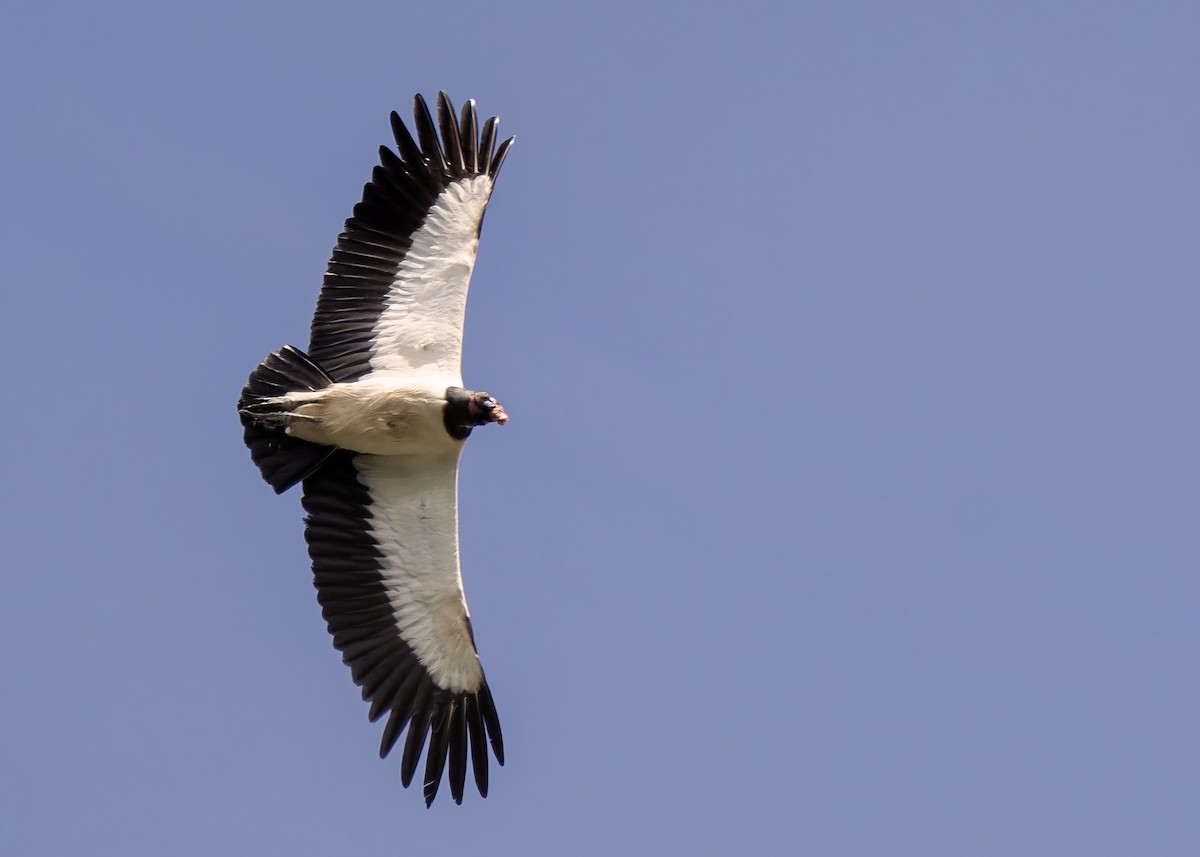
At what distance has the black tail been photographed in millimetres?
15945

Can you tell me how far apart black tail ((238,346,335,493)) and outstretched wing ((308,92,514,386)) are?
271 millimetres

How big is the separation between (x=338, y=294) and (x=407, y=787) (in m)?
5.21

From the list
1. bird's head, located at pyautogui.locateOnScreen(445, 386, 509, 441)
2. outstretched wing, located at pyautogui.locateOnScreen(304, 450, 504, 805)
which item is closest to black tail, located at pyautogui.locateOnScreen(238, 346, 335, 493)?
outstretched wing, located at pyautogui.locateOnScreen(304, 450, 504, 805)

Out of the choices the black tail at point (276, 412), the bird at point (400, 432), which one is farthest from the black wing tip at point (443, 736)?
the black tail at point (276, 412)

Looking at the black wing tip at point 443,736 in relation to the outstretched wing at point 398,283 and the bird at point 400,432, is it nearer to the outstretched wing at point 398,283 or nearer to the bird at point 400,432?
the bird at point 400,432

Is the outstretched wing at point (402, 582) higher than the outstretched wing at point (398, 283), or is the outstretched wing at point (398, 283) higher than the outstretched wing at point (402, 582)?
the outstretched wing at point (398, 283)

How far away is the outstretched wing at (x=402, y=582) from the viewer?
16.5m

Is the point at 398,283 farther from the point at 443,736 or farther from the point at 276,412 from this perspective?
the point at 443,736

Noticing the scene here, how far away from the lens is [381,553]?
1662 centimetres

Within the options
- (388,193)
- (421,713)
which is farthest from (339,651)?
(388,193)

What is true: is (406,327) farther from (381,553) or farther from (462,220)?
(381,553)

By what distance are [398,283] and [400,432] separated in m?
1.60

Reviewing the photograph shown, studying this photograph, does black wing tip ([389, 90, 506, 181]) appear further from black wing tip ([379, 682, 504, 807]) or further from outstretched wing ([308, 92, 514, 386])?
black wing tip ([379, 682, 504, 807])

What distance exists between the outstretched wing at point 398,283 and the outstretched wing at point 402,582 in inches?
41.8
